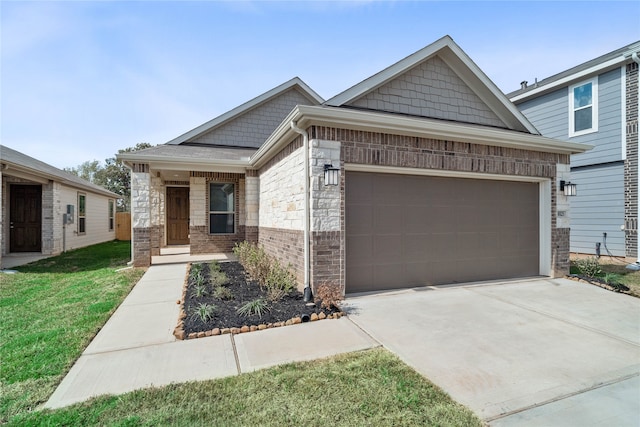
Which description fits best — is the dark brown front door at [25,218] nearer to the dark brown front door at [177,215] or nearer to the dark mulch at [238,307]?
the dark brown front door at [177,215]

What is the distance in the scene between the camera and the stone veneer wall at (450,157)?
5414 millimetres

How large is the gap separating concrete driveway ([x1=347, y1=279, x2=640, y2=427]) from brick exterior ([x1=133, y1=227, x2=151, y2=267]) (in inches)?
237

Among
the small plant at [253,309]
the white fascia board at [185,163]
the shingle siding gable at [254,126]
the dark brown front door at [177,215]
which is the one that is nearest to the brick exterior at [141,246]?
the white fascia board at [185,163]

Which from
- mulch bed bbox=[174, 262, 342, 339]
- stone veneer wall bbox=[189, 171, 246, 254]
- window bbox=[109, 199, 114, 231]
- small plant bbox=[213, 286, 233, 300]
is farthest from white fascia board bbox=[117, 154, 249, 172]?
window bbox=[109, 199, 114, 231]

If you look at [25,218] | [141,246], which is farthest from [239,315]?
[25,218]

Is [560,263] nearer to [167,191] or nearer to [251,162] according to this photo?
[251,162]

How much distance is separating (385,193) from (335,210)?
1204mm

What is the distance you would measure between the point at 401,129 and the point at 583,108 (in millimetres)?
9260

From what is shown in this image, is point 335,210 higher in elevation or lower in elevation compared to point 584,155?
lower

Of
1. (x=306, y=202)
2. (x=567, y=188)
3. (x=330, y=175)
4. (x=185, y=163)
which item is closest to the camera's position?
(x=330, y=175)

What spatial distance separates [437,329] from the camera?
4.06 metres

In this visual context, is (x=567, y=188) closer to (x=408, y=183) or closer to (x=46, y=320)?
(x=408, y=183)

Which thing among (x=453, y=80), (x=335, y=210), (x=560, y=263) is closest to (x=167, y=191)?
(x=335, y=210)

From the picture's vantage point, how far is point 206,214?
1052cm
